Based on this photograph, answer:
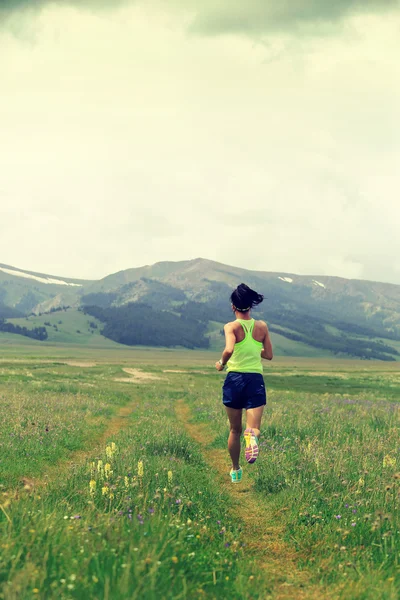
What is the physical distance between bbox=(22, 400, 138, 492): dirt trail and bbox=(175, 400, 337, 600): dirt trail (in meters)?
2.99

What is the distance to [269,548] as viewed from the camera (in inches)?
235

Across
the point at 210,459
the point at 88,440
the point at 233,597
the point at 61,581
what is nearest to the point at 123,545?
the point at 61,581

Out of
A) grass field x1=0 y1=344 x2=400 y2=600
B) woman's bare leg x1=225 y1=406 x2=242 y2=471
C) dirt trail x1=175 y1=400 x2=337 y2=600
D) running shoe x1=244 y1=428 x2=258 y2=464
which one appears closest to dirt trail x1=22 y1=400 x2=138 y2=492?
grass field x1=0 y1=344 x2=400 y2=600

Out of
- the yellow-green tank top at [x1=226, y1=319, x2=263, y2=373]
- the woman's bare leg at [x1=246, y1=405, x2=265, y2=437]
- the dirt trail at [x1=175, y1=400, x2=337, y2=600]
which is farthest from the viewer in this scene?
the yellow-green tank top at [x1=226, y1=319, x2=263, y2=373]

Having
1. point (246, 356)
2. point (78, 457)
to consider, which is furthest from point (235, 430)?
point (78, 457)

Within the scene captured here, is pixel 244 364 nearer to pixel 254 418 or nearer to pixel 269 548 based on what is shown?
pixel 254 418

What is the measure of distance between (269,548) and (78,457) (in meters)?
7.36

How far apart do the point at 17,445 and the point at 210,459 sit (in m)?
5.05

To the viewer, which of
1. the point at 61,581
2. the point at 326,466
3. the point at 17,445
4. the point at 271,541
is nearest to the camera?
the point at 61,581

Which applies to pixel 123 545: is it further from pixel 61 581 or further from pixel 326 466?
pixel 326 466

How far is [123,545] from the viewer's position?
4465 mm

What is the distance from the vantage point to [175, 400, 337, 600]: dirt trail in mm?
4648

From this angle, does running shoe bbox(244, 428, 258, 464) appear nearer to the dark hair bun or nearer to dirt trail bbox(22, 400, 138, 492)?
the dark hair bun

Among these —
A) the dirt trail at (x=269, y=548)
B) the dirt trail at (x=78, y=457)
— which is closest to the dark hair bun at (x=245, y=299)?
the dirt trail at (x=269, y=548)
